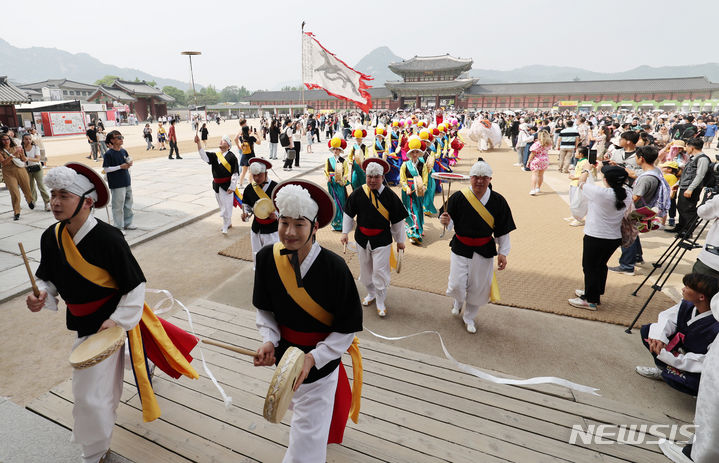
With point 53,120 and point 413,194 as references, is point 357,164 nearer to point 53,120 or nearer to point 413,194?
point 413,194

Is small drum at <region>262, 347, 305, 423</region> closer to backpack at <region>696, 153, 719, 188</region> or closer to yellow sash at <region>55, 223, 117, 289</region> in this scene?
yellow sash at <region>55, 223, 117, 289</region>

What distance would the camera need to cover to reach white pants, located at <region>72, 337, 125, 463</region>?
87.1 inches

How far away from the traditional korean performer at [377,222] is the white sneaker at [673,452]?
2.72m

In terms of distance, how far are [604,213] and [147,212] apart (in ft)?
29.4

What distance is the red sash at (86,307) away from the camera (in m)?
2.30

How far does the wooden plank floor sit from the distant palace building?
45521 millimetres

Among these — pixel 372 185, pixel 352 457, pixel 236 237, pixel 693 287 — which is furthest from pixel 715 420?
pixel 236 237

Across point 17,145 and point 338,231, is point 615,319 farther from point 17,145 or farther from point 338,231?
point 17,145

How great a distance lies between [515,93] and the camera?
185ft

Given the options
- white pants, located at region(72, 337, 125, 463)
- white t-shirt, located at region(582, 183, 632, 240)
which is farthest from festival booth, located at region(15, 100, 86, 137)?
white t-shirt, located at region(582, 183, 632, 240)

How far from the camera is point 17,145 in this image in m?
8.34

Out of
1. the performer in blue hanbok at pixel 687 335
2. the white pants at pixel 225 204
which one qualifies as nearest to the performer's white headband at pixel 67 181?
the performer in blue hanbok at pixel 687 335

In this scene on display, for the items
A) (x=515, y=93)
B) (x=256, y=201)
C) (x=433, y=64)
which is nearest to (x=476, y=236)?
(x=256, y=201)

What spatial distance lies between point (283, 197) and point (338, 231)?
5.90 metres
